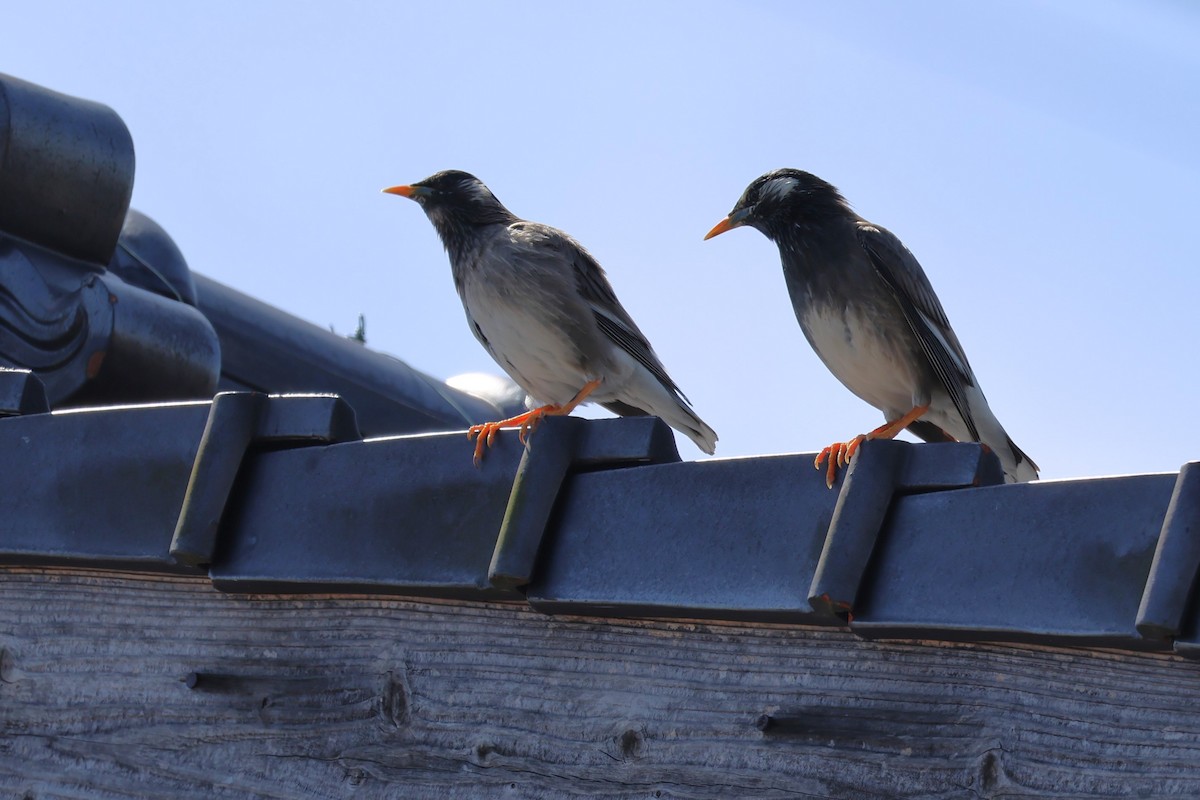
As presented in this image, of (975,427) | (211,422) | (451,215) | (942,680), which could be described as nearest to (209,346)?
(451,215)

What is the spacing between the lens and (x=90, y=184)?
3.99m

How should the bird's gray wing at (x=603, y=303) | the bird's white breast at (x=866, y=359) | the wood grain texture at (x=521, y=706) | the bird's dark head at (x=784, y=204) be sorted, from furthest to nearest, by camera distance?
1. the bird's gray wing at (x=603, y=303)
2. the bird's dark head at (x=784, y=204)
3. the bird's white breast at (x=866, y=359)
4. the wood grain texture at (x=521, y=706)

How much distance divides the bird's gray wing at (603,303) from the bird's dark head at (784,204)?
1.22ft

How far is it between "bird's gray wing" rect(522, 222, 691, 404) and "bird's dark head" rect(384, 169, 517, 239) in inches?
9.4

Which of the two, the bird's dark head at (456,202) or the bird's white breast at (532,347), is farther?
the bird's dark head at (456,202)

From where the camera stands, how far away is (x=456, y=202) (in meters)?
4.76

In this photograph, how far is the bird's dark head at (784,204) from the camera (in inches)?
161

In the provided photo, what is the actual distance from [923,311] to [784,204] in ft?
1.75

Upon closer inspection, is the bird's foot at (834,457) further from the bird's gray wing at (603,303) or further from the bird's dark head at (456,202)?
the bird's dark head at (456,202)

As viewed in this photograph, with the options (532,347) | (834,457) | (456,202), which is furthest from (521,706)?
(456,202)

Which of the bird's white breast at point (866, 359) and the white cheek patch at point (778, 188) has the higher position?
the white cheek patch at point (778, 188)

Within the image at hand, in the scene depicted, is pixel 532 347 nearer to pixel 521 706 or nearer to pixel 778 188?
pixel 778 188

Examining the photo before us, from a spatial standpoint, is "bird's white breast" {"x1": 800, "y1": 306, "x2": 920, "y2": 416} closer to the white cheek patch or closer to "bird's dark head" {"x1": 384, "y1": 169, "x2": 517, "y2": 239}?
the white cheek patch

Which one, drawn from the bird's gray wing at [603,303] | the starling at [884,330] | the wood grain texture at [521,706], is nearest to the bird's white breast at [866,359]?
the starling at [884,330]
